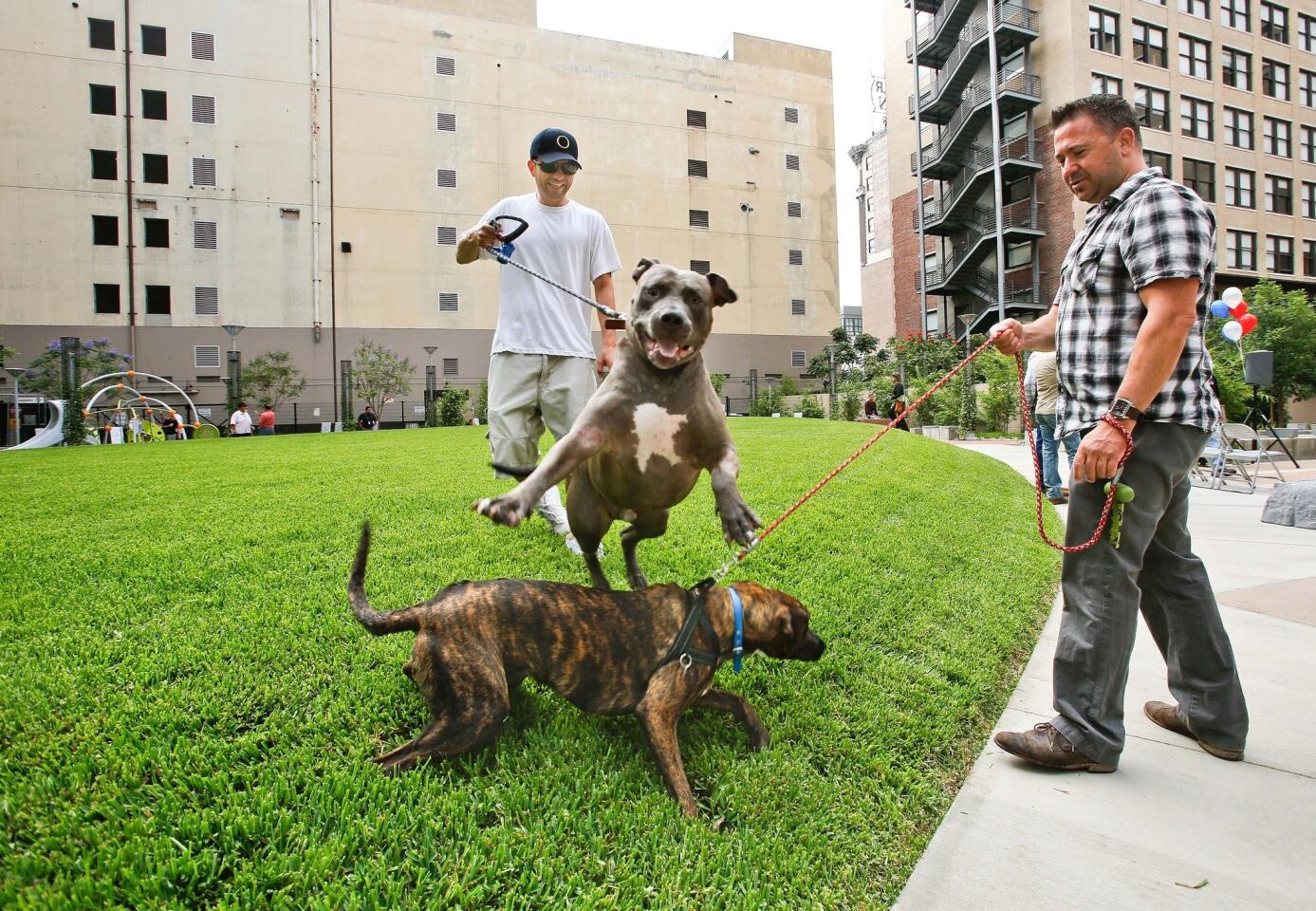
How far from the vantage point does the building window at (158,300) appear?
30.9 meters

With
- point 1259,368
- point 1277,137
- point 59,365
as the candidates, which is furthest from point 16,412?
point 1277,137

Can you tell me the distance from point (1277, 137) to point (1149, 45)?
8924mm

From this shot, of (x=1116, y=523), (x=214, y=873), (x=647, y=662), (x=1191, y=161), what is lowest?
(x=214, y=873)

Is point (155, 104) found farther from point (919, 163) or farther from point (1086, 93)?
point (1086, 93)

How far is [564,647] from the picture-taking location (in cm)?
241

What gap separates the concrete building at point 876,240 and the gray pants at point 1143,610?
44906mm

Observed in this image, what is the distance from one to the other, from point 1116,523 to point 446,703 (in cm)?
242

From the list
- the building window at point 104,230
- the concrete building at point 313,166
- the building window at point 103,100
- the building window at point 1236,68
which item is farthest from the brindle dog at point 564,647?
the building window at point 1236,68

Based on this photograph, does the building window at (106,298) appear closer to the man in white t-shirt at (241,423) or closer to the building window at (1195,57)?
the man in white t-shirt at (241,423)

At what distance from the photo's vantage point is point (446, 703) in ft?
7.34

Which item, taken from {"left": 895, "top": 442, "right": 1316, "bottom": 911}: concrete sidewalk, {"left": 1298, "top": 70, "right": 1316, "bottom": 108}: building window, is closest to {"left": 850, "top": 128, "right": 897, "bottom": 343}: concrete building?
{"left": 1298, "top": 70, "right": 1316, "bottom": 108}: building window

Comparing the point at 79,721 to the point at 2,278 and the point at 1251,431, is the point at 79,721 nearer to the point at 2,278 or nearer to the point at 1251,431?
the point at 1251,431

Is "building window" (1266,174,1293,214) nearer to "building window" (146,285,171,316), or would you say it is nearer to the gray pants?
the gray pants

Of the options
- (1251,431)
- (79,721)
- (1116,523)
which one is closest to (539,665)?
(79,721)
